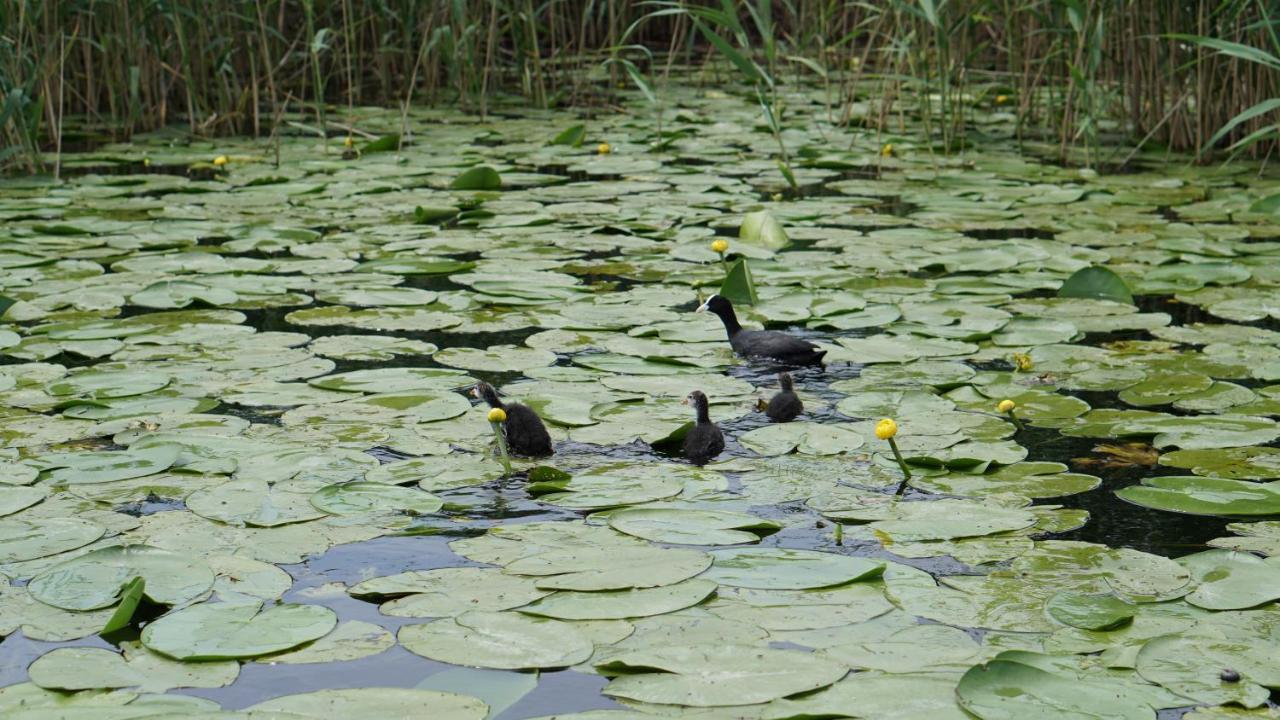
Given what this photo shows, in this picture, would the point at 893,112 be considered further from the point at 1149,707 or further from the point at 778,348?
the point at 1149,707

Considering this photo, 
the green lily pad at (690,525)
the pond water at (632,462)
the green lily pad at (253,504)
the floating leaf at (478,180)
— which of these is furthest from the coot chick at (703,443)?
the floating leaf at (478,180)

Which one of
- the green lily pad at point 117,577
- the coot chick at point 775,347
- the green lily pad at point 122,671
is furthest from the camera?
the coot chick at point 775,347

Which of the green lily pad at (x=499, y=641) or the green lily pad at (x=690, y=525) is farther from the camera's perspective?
the green lily pad at (x=690, y=525)

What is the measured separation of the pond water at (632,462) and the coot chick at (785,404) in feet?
0.14

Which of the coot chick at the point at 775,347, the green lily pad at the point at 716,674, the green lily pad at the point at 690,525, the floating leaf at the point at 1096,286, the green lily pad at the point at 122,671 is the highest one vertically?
the floating leaf at the point at 1096,286

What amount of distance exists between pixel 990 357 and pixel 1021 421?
27.6 inches

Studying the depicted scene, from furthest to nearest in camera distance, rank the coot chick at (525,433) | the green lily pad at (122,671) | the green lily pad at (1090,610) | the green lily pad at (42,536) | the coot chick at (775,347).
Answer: the coot chick at (775,347) → the coot chick at (525,433) → the green lily pad at (42,536) → the green lily pad at (1090,610) → the green lily pad at (122,671)

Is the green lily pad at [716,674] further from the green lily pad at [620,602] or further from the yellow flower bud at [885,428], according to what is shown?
the yellow flower bud at [885,428]

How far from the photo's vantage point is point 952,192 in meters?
7.77

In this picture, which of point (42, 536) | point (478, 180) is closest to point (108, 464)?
point (42, 536)

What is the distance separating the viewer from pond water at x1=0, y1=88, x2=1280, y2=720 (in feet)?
8.95

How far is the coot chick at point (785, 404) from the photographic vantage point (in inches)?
169

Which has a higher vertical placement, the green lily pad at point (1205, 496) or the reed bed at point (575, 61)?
the reed bed at point (575, 61)

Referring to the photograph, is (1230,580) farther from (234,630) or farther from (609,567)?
(234,630)
